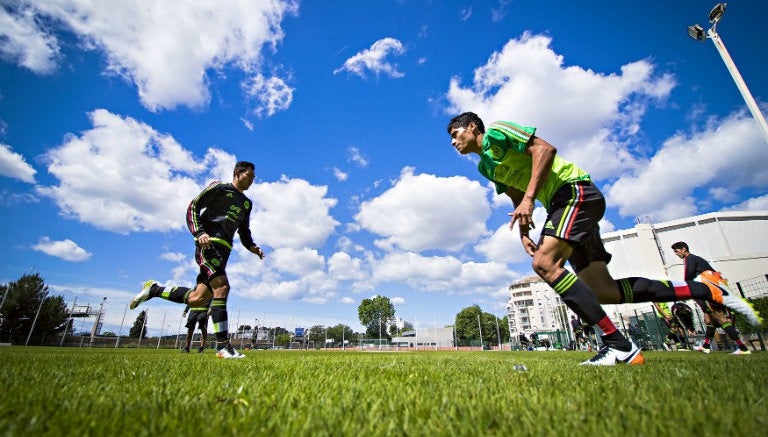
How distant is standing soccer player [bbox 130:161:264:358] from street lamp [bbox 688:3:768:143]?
44.9 feet

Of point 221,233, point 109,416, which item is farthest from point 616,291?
point 221,233

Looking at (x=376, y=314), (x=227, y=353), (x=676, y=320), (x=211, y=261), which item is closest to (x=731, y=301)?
(x=227, y=353)

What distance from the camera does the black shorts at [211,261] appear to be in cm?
519

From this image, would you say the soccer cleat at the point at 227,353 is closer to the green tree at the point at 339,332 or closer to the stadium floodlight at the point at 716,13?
the stadium floodlight at the point at 716,13

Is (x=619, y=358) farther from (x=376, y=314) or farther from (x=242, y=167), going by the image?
(x=376, y=314)

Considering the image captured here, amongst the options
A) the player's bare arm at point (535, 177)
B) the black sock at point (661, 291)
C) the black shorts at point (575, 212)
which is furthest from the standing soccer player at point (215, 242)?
the black sock at point (661, 291)

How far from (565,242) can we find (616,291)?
3.50 feet

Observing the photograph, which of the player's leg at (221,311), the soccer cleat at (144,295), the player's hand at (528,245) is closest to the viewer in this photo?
the player's hand at (528,245)

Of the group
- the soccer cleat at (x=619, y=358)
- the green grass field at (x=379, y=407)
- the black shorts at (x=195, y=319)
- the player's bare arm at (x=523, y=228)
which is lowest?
the green grass field at (x=379, y=407)

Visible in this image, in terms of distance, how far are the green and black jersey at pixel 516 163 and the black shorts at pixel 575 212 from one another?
11 cm

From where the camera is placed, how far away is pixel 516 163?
3615mm

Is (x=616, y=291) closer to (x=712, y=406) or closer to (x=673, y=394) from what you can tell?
(x=673, y=394)

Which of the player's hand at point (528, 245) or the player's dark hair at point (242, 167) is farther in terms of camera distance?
the player's dark hair at point (242, 167)

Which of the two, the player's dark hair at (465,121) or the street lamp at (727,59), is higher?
the street lamp at (727,59)
